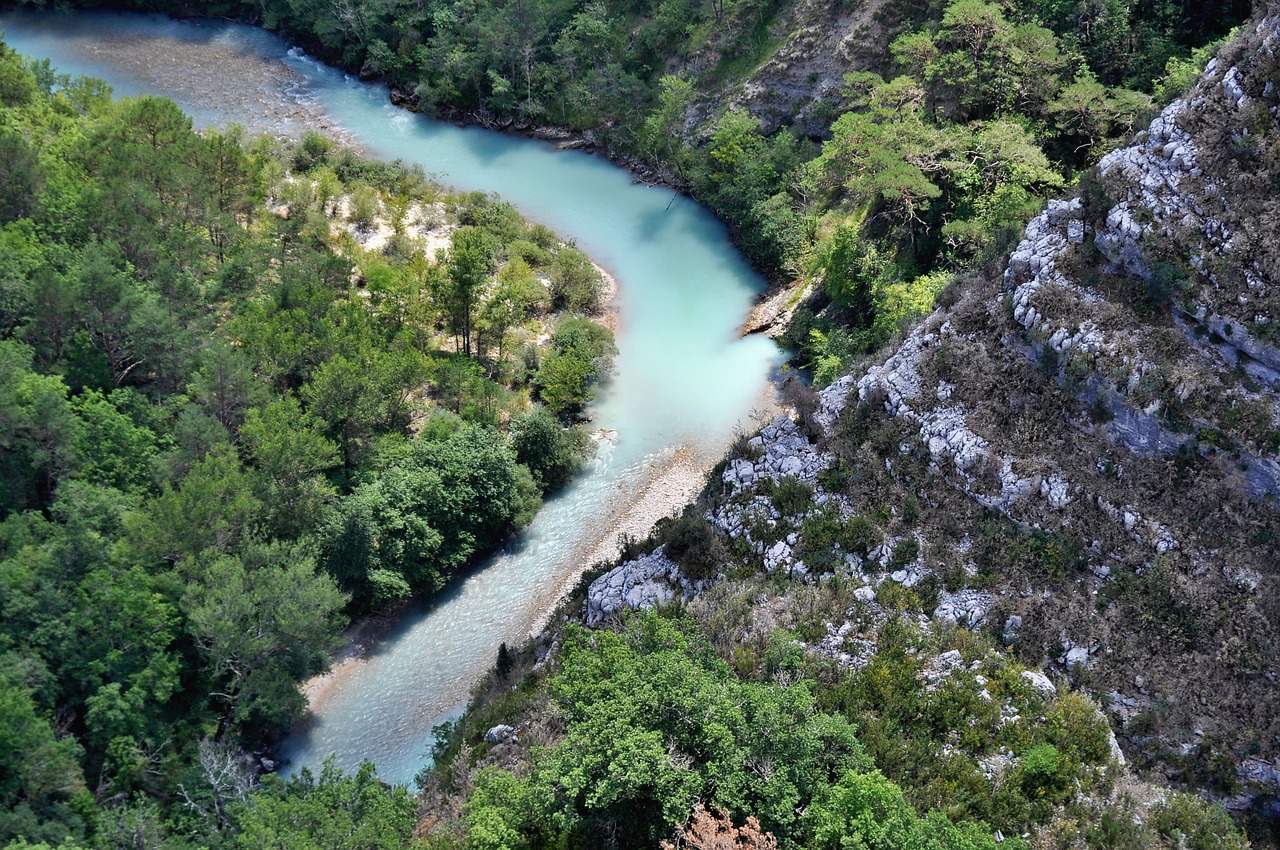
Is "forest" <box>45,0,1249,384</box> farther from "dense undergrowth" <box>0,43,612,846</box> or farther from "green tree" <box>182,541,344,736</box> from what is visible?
"green tree" <box>182,541,344,736</box>

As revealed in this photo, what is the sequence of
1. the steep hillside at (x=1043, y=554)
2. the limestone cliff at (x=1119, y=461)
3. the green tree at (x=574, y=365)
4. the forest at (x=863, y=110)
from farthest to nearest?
1. the green tree at (x=574, y=365)
2. the forest at (x=863, y=110)
3. the limestone cliff at (x=1119, y=461)
4. the steep hillside at (x=1043, y=554)

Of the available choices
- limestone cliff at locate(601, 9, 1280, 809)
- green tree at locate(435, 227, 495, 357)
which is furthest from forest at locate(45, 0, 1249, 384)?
green tree at locate(435, 227, 495, 357)

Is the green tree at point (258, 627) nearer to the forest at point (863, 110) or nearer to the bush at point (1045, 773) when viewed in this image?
the bush at point (1045, 773)

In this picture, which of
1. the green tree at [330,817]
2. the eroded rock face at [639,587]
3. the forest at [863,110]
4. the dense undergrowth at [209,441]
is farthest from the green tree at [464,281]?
the green tree at [330,817]

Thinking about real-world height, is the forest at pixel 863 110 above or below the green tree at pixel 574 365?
above

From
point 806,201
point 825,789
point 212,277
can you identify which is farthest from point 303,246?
→ point 825,789
